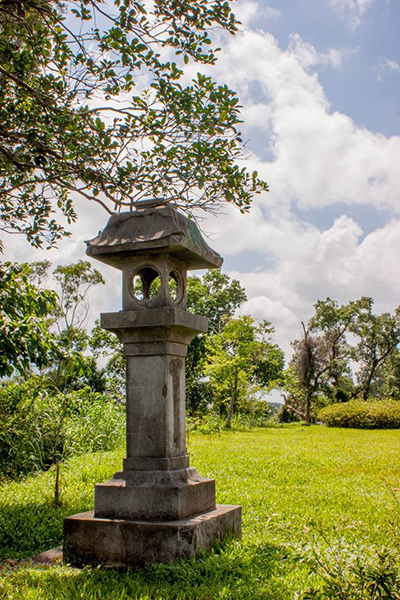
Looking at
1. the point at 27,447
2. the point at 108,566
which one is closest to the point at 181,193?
the point at 108,566

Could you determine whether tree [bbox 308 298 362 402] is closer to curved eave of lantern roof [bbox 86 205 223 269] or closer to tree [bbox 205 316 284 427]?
tree [bbox 205 316 284 427]

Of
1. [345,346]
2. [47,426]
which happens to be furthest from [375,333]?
[47,426]

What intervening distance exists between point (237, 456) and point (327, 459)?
167 cm

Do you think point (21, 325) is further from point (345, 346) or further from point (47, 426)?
point (345, 346)

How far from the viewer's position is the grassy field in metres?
3.49

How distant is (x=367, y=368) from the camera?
112 feet

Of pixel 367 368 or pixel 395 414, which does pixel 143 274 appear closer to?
pixel 395 414

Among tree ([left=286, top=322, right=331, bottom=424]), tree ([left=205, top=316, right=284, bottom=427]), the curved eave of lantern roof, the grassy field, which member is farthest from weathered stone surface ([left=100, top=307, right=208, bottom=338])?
tree ([left=286, top=322, right=331, bottom=424])

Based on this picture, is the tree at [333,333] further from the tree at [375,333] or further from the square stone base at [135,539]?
the square stone base at [135,539]

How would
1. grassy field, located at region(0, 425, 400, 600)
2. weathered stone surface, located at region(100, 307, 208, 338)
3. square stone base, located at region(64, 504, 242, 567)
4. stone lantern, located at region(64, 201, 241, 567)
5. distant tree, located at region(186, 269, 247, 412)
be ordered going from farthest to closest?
1. distant tree, located at region(186, 269, 247, 412)
2. weathered stone surface, located at region(100, 307, 208, 338)
3. stone lantern, located at region(64, 201, 241, 567)
4. square stone base, located at region(64, 504, 242, 567)
5. grassy field, located at region(0, 425, 400, 600)

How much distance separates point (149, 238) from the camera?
461cm

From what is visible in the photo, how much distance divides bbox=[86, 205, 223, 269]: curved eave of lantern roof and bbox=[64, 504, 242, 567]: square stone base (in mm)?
2199

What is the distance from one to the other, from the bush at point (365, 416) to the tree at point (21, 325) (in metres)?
19.1

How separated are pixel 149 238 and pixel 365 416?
19.5 m
